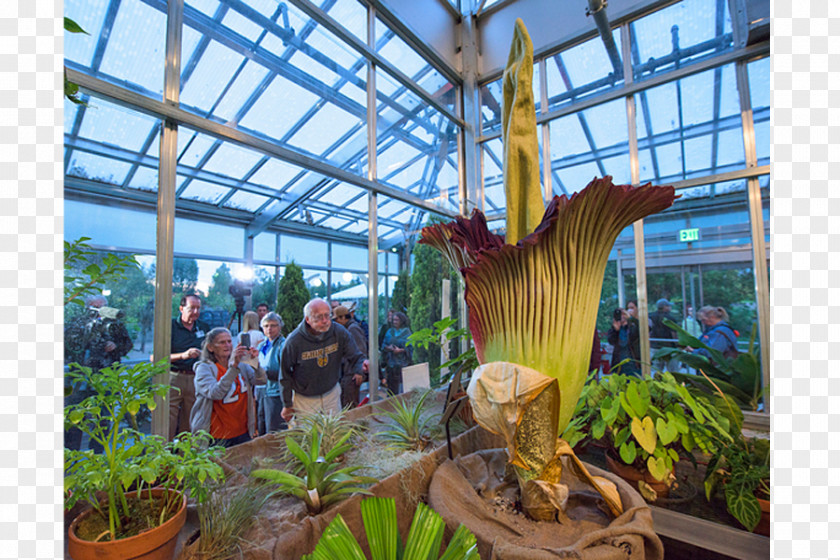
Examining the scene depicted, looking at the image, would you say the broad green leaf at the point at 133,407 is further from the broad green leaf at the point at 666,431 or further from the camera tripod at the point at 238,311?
the broad green leaf at the point at 666,431

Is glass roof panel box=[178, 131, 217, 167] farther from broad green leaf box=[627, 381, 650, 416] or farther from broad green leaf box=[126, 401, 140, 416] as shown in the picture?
broad green leaf box=[627, 381, 650, 416]

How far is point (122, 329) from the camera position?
1.15m

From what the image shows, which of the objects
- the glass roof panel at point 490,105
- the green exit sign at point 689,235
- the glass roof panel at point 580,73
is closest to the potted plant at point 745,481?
the green exit sign at point 689,235

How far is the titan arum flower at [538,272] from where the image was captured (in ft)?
1.88

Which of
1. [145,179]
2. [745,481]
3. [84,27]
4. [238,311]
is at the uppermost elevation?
[84,27]

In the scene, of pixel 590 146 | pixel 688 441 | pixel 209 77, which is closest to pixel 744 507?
pixel 688 441

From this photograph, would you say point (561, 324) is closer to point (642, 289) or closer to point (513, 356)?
point (513, 356)

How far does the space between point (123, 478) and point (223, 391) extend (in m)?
0.91

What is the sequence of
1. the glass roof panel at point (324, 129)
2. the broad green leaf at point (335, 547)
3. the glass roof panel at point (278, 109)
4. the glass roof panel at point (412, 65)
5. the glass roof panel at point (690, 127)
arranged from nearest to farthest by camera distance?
the broad green leaf at point (335, 547) < the glass roof panel at point (278, 109) < the glass roof panel at point (324, 129) < the glass roof panel at point (690, 127) < the glass roof panel at point (412, 65)

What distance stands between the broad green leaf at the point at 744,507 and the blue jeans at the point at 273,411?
5.71 ft

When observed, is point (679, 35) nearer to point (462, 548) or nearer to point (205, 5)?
point (205, 5)

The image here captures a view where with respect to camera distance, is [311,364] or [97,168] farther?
[311,364]

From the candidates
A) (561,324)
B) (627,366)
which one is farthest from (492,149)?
(561,324)

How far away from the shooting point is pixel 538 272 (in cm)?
61
